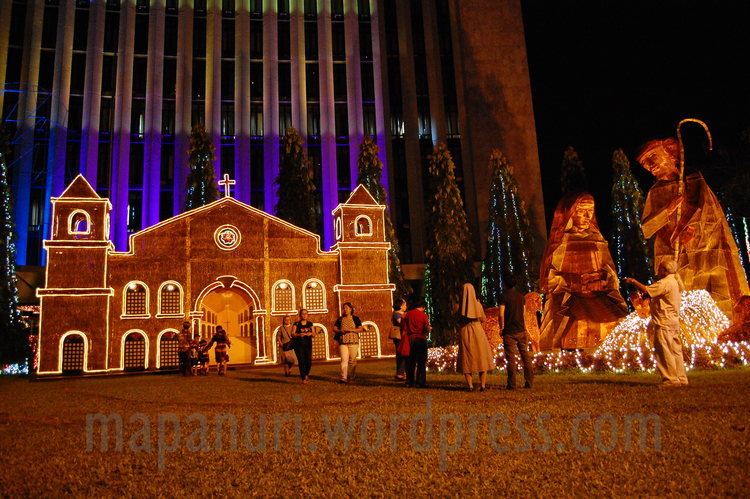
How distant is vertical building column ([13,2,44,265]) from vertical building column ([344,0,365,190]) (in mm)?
21125

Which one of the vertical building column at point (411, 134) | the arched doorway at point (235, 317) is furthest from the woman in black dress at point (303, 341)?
the vertical building column at point (411, 134)

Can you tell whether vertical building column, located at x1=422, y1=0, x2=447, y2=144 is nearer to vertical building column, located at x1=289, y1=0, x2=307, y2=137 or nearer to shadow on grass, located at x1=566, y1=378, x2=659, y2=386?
vertical building column, located at x1=289, y1=0, x2=307, y2=137

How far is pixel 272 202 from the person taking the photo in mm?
42156

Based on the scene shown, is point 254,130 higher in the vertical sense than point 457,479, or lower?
higher

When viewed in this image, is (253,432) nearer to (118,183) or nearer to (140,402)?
(140,402)

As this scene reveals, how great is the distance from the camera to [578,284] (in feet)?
54.1

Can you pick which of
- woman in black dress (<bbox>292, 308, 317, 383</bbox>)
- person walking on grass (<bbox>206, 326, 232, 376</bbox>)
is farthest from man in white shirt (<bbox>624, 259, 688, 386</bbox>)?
person walking on grass (<bbox>206, 326, 232, 376</bbox>)

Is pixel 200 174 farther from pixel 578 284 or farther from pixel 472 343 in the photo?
pixel 472 343

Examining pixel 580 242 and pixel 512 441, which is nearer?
pixel 512 441

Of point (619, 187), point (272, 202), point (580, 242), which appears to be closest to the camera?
point (580, 242)

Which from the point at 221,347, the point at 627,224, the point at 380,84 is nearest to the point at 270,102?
the point at 380,84

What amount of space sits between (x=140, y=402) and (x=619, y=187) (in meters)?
34.7

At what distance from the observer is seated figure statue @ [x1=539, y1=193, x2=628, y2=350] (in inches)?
637

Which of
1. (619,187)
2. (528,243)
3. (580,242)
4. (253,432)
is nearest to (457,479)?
(253,432)
